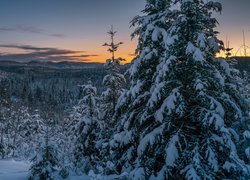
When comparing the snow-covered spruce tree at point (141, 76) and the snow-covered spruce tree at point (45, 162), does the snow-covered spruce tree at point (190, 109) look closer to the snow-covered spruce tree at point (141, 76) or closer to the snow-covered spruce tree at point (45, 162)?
the snow-covered spruce tree at point (141, 76)

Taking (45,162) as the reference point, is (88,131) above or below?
above

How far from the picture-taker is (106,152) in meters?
18.9

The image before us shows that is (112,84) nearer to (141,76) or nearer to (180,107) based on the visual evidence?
(141,76)

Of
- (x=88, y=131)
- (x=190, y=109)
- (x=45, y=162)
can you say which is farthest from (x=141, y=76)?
(x=88, y=131)

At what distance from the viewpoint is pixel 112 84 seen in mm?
20984

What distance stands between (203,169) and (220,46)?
4.89 metres

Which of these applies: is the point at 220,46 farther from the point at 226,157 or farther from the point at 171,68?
the point at 226,157

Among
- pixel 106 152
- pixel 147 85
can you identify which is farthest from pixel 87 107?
pixel 147 85

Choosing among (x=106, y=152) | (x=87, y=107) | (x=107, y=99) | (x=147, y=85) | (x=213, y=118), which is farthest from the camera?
(x=87, y=107)

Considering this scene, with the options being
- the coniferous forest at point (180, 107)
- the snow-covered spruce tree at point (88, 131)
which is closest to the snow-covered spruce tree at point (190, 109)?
the coniferous forest at point (180, 107)

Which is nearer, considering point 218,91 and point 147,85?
point 218,91

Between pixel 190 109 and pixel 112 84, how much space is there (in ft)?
31.4

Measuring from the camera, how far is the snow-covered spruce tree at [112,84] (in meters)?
20.7

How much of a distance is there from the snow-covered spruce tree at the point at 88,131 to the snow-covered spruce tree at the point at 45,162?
18.7 ft
